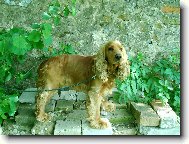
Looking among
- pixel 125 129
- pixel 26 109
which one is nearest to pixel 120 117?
pixel 125 129

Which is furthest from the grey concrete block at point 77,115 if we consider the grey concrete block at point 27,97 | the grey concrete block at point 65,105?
the grey concrete block at point 27,97

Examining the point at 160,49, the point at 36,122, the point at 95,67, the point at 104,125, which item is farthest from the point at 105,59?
the point at 160,49

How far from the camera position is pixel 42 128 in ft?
15.4

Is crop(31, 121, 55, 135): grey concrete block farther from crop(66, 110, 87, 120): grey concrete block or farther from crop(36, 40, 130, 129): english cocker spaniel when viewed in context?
crop(66, 110, 87, 120): grey concrete block

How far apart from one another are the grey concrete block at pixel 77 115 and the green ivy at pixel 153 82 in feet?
1.90

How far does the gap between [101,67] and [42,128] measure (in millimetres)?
1010

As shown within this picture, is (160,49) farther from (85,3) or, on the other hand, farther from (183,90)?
(85,3)

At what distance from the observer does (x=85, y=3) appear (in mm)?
5680

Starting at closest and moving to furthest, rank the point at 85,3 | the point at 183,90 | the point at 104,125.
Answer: the point at 104,125 < the point at 183,90 < the point at 85,3

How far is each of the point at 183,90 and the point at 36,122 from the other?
75.8 inches

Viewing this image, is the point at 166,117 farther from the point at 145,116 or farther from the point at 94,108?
the point at 94,108

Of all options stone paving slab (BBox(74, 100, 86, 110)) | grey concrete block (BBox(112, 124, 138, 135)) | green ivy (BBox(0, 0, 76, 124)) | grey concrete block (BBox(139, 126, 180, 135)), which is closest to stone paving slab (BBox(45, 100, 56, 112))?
stone paving slab (BBox(74, 100, 86, 110))

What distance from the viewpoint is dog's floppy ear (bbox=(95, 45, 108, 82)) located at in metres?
4.53

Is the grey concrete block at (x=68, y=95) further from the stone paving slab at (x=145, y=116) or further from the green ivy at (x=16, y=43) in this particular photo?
the stone paving slab at (x=145, y=116)
